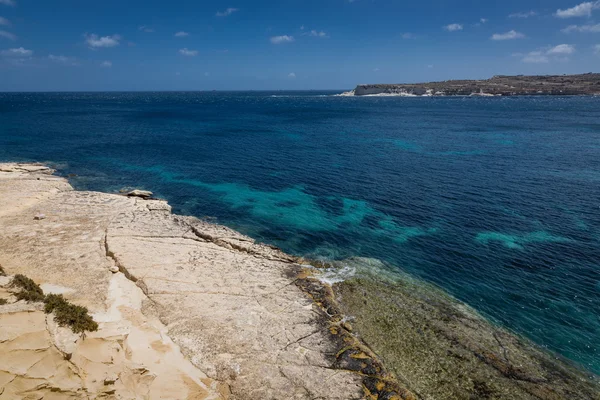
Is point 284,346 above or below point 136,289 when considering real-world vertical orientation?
below

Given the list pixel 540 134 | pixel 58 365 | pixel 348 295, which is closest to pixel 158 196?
pixel 348 295

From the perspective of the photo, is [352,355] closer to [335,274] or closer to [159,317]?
[335,274]

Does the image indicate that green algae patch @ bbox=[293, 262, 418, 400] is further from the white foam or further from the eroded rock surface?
the white foam

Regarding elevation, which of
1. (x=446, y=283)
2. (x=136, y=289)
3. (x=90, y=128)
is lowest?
(x=446, y=283)

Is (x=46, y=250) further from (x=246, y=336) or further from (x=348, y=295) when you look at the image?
(x=348, y=295)

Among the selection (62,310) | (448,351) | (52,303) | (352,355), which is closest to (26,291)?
(52,303)

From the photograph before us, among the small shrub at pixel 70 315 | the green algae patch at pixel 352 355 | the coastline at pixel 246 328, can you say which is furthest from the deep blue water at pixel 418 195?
the small shrub at pixel 70 315
